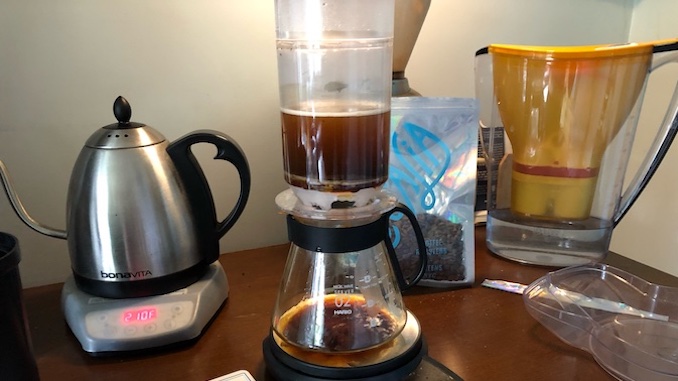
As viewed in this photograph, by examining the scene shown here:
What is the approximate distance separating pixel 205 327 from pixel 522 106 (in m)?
0.57

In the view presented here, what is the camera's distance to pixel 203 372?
60 cm

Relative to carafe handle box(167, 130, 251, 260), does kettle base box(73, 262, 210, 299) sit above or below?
below

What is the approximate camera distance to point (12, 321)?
471 millimetres

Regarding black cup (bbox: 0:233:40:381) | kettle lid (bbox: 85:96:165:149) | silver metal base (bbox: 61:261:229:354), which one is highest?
kettle lid (bbox: 85:96:165:149)

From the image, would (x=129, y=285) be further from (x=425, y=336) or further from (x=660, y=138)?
→ (x=660, y=138)

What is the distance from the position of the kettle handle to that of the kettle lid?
0.10 feet

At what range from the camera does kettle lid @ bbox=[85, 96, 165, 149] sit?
0.65 metres

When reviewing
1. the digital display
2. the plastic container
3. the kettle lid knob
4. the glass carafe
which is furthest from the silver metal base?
the plastic container

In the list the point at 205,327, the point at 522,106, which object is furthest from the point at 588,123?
the point at 205,327

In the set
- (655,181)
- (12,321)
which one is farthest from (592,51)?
(12,321)

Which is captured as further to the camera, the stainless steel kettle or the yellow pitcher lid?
the yellow pitcher lid

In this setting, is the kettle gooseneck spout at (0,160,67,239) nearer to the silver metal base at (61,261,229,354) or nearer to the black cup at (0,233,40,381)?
the silver metal base at (61,261,229,354)

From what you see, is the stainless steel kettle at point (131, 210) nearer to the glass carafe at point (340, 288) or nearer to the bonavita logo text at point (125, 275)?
the bonavita logo text at point (125, 275)

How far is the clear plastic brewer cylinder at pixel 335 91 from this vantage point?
1.74 feet
